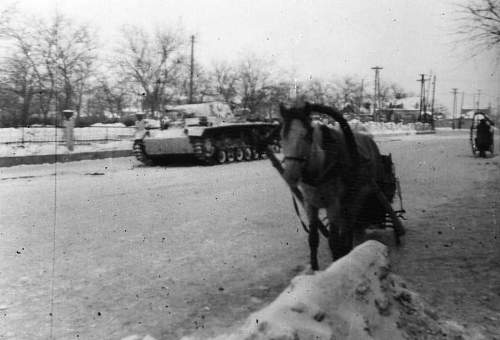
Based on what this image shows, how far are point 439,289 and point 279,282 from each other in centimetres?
148

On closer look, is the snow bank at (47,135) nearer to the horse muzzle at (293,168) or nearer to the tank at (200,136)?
the tank at (200,136)

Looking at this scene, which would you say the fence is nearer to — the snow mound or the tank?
the tank

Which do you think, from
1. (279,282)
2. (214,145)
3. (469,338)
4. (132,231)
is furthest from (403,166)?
(469,338)

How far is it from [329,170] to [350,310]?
7.06 ft

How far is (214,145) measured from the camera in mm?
18859

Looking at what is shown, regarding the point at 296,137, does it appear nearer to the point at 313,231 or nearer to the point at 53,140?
the point at 313,231

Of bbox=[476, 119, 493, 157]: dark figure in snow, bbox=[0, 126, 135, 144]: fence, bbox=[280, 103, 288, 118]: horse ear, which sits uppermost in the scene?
bbox=[280, 103, 288, 118]: horse ear

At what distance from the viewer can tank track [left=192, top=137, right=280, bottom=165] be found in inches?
712

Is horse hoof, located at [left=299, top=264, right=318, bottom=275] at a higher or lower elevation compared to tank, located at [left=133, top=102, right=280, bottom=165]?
lower

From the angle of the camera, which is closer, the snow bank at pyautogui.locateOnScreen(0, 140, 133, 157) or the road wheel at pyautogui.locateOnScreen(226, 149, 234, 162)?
the snow bank at pyautogui.locateOnScreen(0, 140, 133, 157)

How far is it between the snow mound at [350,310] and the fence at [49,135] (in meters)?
16.2

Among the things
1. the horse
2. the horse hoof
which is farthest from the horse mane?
the horse hoof

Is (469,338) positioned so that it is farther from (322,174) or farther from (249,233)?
(249,233)

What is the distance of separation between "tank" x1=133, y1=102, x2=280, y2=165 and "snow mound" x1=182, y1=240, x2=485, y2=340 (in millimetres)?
13441
